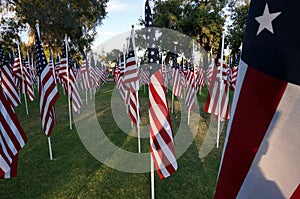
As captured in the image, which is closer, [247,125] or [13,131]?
[247,125]

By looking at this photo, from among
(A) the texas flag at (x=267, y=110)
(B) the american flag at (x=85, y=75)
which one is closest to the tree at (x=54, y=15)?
(B) the american flag at (x=85, y=75)

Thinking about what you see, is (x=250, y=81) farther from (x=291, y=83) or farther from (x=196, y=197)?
(x=196, y=197)

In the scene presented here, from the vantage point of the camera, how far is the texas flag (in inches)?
50.8

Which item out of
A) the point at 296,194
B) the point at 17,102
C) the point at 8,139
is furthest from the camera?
the point at 17,102

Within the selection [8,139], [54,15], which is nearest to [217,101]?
[8,139]

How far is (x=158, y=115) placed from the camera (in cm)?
439

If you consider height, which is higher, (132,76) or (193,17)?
(193,17)

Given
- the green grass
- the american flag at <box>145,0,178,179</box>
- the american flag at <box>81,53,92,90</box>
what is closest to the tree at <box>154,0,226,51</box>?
the american flag at <box>81,53,92,90</box>

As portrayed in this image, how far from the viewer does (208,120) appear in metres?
12.3

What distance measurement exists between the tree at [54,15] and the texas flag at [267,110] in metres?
28.6

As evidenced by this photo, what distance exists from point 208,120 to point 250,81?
11065 mm

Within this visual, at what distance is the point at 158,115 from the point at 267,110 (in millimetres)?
3018

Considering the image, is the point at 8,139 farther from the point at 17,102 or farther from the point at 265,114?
the point at 17,102

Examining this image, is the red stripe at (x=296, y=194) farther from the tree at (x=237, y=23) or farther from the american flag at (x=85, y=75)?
the tree at (x=237, y=23)
